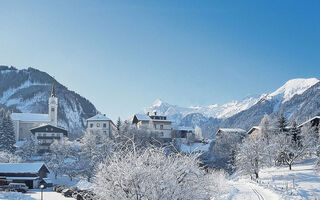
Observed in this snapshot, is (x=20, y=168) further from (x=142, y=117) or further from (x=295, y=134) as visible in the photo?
(x=295, y=134)

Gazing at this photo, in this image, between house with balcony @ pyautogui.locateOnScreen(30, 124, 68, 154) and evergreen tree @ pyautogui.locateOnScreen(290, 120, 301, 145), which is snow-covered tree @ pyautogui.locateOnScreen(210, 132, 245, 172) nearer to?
evergreen tree @ pyautogui.locateOnScreen(290, 120, 301, 145)

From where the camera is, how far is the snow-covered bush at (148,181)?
9.87 metres

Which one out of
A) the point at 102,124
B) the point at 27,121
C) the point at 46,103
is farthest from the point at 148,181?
the point at 46,103

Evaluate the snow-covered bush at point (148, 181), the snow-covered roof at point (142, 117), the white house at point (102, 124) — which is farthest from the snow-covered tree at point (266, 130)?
the snow-covered bush at point (148, 181)

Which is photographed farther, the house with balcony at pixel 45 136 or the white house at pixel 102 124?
the white house at pixel 102 124

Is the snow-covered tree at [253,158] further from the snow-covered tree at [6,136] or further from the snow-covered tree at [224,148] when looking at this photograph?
the snow-covered tree at [6,136]

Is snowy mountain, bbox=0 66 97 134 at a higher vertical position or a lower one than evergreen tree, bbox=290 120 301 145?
higher

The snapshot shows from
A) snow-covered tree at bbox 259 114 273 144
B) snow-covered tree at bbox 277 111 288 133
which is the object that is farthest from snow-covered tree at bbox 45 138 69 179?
snow-covered tree at bbox 277 111 288 133

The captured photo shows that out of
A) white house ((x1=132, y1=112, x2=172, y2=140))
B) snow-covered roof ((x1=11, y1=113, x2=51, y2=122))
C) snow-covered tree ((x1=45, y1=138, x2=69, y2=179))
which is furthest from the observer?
snow-covered roof ((x1=11, y1=113, x2=51, y2=122))

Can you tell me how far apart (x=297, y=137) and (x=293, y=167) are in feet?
27.8

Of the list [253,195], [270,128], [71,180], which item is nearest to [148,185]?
[253,195]

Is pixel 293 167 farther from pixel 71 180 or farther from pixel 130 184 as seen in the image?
pixel 130 184

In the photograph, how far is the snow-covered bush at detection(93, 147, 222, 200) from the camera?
987 cm

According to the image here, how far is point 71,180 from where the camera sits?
5562cm
